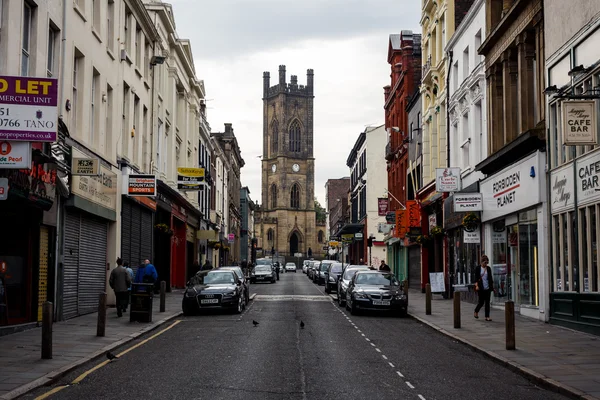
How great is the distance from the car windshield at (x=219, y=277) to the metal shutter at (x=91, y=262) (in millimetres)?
3480

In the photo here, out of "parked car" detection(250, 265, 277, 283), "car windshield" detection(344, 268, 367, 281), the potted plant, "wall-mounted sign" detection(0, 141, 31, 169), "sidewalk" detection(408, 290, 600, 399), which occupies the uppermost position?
"wall-mounted sign" detection(0, 141, 31, 169)

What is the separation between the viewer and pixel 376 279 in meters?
25.0

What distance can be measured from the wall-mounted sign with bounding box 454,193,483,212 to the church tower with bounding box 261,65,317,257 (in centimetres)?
10705

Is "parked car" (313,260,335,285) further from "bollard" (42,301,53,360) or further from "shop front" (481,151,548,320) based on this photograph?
"bollard" (42,301,53,360)

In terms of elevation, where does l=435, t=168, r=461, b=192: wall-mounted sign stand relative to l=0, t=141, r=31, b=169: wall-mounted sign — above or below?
above

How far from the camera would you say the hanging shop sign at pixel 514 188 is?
20.4m

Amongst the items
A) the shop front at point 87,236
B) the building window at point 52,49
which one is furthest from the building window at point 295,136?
the building window at point 52,49

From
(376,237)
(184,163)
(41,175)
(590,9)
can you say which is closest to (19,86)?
(41,175)

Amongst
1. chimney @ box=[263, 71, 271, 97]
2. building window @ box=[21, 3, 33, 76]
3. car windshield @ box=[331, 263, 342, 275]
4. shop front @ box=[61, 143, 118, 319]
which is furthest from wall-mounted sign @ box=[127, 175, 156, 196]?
chimney @ box=[263, 71, 271, 97]

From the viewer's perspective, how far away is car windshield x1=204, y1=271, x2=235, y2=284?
24.8 m

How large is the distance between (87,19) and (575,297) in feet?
51.3

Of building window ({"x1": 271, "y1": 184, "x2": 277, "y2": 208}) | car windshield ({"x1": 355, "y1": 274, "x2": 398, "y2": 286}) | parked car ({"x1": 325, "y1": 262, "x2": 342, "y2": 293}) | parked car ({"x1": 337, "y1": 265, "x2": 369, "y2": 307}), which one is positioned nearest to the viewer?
car windshield ({"x1": 355, "y1": 274, "x2": 398, "y2": 286})

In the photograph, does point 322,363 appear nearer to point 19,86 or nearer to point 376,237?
point 19,86

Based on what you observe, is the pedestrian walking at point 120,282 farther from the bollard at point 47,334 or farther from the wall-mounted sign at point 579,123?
the wall-mounted sign at point 579,123
